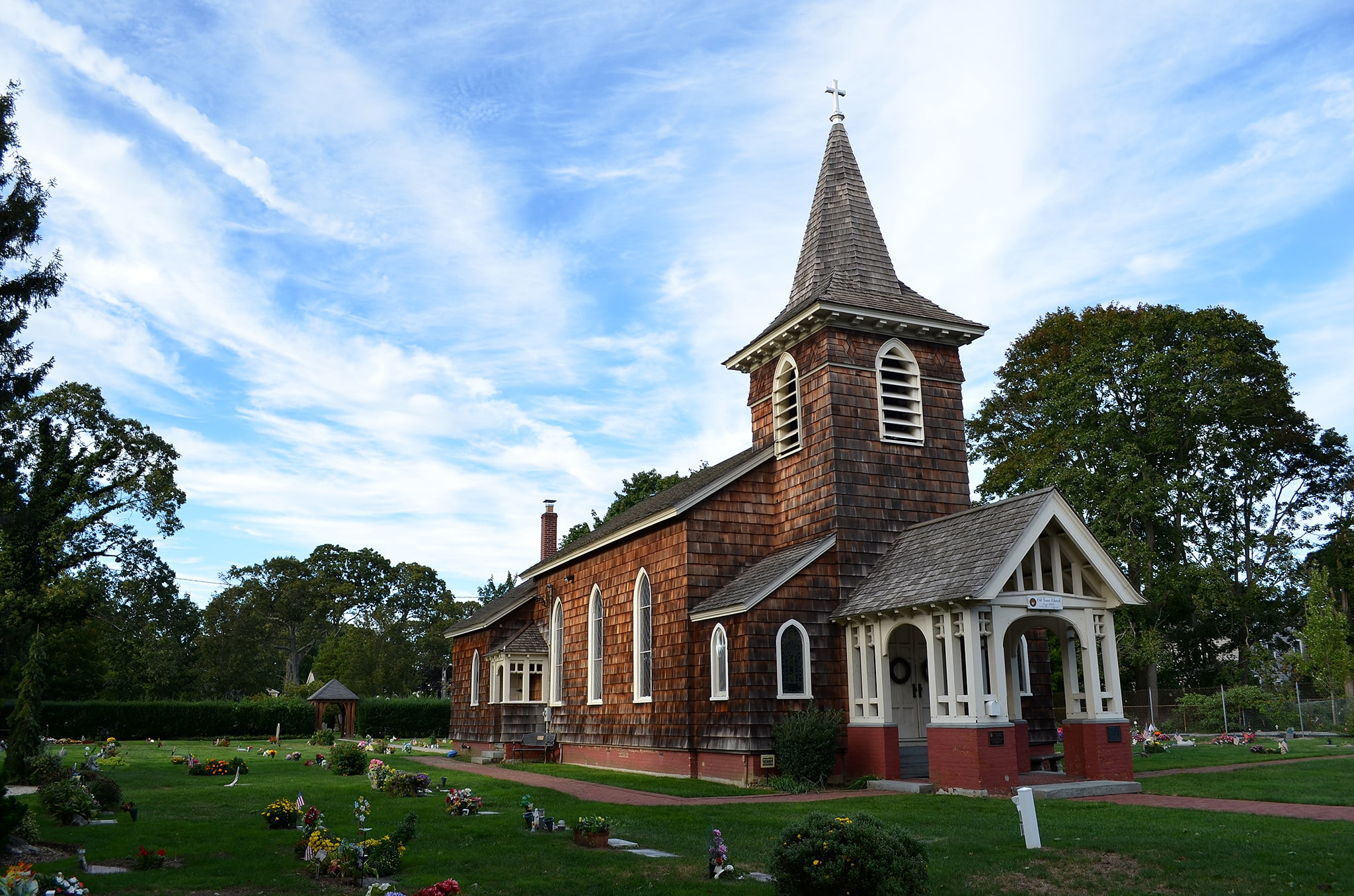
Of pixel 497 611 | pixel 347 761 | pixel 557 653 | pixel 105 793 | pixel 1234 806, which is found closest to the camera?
pixel 1234 806

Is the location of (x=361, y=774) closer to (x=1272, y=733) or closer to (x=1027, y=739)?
(x=1027, y=739)

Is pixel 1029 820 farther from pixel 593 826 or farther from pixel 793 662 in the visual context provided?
pixel 793 662

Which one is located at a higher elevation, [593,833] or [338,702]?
[593,833]

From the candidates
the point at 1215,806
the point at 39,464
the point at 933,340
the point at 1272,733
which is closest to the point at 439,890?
the point at 1215,806

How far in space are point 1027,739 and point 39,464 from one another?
1502 inches

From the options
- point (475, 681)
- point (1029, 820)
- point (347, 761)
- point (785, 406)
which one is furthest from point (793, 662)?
point (475, 681)

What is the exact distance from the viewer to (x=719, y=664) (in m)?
22.4

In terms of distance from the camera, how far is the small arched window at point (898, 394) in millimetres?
23594

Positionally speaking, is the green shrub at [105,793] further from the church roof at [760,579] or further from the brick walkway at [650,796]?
the church roof at [760,579]

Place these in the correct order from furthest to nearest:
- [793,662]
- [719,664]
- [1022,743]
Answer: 1. [719,664]
2. [1022,743]
3. [793,662]

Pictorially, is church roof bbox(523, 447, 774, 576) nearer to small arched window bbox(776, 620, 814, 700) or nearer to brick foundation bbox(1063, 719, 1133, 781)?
small arched window bbox(776, 620, 814, 700)

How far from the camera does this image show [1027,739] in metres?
21.9

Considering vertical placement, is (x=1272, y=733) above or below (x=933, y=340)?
below

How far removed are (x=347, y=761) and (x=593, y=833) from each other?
14128 mm
